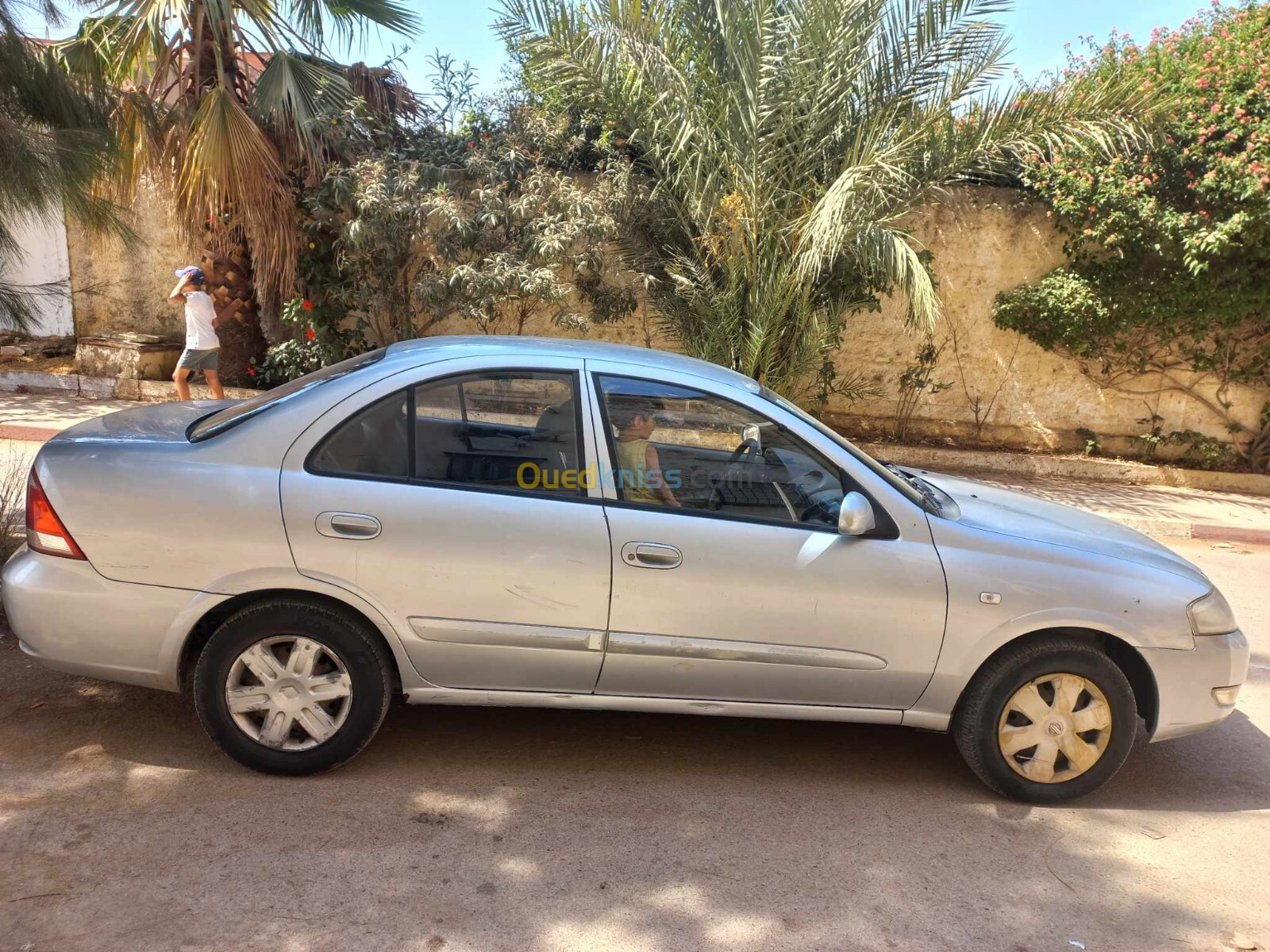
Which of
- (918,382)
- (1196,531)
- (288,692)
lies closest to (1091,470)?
(1196,531)

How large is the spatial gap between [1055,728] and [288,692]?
2.86 metres

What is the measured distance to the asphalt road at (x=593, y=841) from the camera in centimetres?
289

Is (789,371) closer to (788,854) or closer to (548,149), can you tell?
(548,149)

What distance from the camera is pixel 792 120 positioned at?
8906 mm

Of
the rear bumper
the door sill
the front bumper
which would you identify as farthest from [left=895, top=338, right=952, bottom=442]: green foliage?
the rear bumper

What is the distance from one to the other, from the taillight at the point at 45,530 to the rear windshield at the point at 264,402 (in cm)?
52

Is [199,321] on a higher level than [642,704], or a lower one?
higher

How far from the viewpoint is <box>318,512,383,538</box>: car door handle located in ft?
11.3

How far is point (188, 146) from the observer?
9.85m

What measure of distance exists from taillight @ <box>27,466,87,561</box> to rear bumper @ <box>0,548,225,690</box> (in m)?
0.03

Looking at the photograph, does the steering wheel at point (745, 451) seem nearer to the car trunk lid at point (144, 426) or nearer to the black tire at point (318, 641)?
the black tire at point (318, 641)

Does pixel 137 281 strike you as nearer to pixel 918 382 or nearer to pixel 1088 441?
pixel 918 382

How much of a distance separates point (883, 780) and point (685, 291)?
21.2 ft

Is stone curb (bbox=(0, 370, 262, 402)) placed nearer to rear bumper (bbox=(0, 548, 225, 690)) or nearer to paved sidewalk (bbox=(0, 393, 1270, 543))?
paved sidewalk (bbox=(0, 393, 1270, 543))
